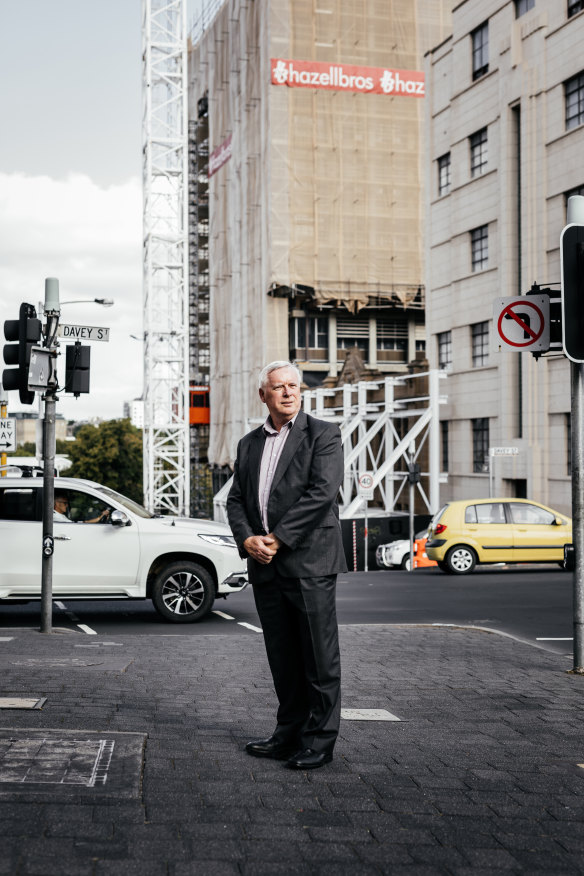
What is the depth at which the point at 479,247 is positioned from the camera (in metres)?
34.9

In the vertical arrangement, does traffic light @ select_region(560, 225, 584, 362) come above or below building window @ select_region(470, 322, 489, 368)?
below

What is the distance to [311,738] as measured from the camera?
15.0 ft

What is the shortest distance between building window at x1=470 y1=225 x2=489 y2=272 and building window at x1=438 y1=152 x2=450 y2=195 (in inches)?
108

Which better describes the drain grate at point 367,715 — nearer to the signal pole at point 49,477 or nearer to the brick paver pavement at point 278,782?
the brick paver pavement at point 278,782

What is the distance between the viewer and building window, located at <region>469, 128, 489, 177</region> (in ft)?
112

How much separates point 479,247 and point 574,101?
22.4ft

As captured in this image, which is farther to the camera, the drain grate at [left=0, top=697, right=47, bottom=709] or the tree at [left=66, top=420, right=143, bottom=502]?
the tree at [left=66, top=420, right=143, bottom=502]

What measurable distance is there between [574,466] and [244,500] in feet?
11.2

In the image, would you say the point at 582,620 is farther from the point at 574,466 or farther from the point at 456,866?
the point at 456,866

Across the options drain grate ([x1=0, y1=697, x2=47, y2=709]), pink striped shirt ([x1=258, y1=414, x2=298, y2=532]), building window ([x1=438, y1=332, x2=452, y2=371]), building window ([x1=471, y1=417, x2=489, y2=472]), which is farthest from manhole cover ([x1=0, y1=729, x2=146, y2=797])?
building window ([x1=438, y1=332, x2=452, y2=371])

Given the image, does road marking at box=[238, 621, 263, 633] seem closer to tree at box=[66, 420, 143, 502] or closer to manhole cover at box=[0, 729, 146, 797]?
manhole cover at box=[0, 729, 146, 797]

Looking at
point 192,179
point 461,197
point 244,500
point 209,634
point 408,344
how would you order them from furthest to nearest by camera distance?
point 192,179, point 408,344, point 461,197, point 209,634, point 244,500

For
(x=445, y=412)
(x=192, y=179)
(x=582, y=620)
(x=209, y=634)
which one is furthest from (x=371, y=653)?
(x=192, y=179)

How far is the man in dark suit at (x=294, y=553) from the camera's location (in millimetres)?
4578
